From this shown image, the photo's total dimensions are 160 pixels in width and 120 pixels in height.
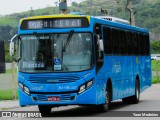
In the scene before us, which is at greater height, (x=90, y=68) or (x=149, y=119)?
(x=90, y=68)

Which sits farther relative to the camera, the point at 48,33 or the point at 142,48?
the point at 142,48

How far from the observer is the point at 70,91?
18875 mm

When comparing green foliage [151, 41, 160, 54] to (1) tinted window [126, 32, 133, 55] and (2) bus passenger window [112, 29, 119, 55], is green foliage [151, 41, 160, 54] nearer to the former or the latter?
(1) tinted window [126, 32, 133, 55]

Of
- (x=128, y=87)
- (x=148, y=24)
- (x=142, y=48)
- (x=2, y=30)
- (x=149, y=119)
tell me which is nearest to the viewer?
(x=149, y=119)

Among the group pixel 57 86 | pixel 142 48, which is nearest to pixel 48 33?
pixel 57 86

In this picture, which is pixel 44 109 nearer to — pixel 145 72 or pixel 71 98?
pixel 71 98

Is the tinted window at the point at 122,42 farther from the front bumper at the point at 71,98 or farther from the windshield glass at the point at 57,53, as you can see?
the front bumper at the point at 71,98

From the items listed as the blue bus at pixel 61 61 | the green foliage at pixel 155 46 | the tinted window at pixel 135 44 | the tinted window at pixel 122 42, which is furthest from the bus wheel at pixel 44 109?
the green foliage at pixel 155 46

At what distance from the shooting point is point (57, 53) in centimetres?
1922

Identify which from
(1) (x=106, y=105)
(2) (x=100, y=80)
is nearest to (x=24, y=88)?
(2) (x=100, y=80)

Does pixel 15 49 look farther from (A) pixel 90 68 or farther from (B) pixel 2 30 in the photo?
(B) pixel 2 30

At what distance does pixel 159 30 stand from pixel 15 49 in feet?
475

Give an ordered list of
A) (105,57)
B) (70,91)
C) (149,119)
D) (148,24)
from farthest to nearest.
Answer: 1. (148,24)
2. (105,57)
3. (70,91)
4. (149,119)

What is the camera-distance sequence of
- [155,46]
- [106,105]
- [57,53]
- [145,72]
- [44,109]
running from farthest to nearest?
[155,46] → [145,72] → [44,109] → [106,105] → [57,53]
